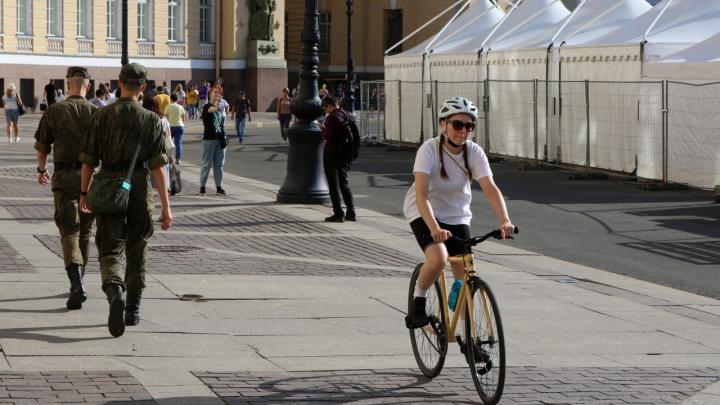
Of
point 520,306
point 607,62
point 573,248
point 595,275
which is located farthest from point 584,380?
point 607,62

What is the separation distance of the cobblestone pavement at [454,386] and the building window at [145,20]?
5557 centimetres

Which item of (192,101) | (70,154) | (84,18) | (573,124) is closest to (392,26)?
(192,101)

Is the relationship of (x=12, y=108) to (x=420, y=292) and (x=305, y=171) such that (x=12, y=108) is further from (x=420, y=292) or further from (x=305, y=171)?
(x=420, y=292)

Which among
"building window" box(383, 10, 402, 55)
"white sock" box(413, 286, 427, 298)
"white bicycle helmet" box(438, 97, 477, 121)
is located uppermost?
"building window" box(383, 10, 402, 55)

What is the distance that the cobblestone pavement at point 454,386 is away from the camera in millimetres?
8109

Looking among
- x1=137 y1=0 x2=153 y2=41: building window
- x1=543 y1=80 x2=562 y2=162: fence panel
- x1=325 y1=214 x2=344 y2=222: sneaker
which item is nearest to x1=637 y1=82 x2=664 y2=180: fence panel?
x1=543 y1=80 x2=562 y2=162: fence panel

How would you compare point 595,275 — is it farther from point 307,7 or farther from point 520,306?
point 307,7

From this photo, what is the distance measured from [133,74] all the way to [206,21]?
5722 centimetres

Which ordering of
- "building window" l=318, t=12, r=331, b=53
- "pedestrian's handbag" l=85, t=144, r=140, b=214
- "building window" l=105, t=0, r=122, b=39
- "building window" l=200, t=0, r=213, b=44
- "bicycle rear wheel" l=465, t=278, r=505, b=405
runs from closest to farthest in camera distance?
"bicycle rear wheel" l=465, t=278, r=505, b=405
"pedestrian's handbag" l=85, t=144, r=140, b=214
"building window" l=105, t=0, r=122, b=39
"building window" l=200, t=0, r=213, b=44
"building window" l=318, t=12, r=331, b=53

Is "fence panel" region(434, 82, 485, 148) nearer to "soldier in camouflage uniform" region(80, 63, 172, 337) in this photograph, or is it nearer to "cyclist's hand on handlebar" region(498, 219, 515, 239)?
"soldier in camouflage uniform" region(80, 63, 172, 337)

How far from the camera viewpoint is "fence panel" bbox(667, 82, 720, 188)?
2334cm

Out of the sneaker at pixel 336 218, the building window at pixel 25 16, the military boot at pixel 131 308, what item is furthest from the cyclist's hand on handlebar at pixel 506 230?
the building window at pixel 25 16

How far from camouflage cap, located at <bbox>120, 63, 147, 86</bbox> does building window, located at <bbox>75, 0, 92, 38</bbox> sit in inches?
2008

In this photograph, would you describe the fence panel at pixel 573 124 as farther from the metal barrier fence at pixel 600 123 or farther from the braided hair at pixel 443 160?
the braided hair at pixel 443 160
